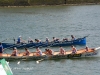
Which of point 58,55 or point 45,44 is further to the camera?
point 45,44

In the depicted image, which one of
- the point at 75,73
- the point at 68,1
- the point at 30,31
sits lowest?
the point at 75,73

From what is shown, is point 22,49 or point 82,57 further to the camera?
point 22,49

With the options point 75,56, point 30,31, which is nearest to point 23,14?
point 30,31

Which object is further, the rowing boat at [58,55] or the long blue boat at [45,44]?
the long blue boat at [45,44]

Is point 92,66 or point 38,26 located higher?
point 38,26

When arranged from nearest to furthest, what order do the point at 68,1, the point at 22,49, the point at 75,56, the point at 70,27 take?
the point at 75,56 → the point at 22,49 → the point at 70,27 → the point at 68,1

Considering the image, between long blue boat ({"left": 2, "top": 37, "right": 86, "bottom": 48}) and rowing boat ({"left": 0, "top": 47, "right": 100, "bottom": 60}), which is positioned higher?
long blue boat ({"left": 2, "top": 37, "right": 86, "bottom": 48})

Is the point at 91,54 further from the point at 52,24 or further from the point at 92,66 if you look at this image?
the point at 52,24

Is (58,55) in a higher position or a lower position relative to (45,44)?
lower

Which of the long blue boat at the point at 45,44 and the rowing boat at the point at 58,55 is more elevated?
the long blue boat at the point at 45,44

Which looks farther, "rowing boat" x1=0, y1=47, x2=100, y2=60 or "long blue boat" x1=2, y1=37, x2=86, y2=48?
"long blue boat" x1=2, y1=37, x2=86, y2=48

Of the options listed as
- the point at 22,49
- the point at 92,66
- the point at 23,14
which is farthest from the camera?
the point at 23,14

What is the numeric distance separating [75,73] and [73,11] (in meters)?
57.2

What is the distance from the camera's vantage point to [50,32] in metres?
61.4
